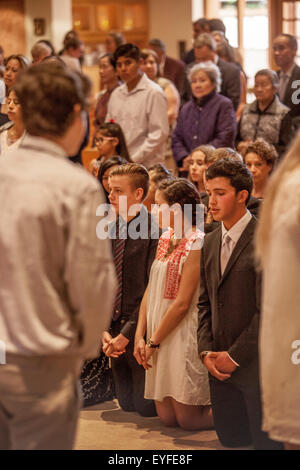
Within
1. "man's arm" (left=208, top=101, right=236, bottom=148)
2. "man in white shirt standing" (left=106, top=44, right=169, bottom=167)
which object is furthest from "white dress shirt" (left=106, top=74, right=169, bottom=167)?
"man's arm" (left=208, top=101, right=236, bottom=148)

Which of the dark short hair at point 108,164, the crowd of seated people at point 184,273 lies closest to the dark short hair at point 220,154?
the crowd of seated people at point 184,273

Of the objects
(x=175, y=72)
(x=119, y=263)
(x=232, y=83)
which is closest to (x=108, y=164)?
(x=119, y=263)

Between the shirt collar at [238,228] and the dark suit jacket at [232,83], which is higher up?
the dark suit jacket at [232,83]

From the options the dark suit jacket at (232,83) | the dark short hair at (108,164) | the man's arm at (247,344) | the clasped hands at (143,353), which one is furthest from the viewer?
the dark suit jacket at (232,83)

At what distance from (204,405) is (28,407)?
67.8 inches

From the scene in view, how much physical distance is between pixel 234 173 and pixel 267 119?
2.32 m

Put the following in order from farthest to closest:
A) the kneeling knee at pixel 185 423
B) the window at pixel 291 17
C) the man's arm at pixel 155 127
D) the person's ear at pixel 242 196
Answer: the window at pixel 291 17, the man's arm at pixel 155 127, the kneeling knee at pixel 185 423, the person's ear at pixel 242 196

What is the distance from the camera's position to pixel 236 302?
3.09 meters

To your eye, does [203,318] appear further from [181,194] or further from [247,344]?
[181,194]

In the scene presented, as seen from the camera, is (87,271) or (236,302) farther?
(236,302)

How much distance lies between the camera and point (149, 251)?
3.72 metres

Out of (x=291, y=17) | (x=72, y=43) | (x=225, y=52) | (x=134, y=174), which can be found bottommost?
(x=134, y=174)

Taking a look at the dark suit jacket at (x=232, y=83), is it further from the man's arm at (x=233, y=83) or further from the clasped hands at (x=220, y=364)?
the clasped hands at (x=220, y=364)

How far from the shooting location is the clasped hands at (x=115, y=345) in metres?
3.69
